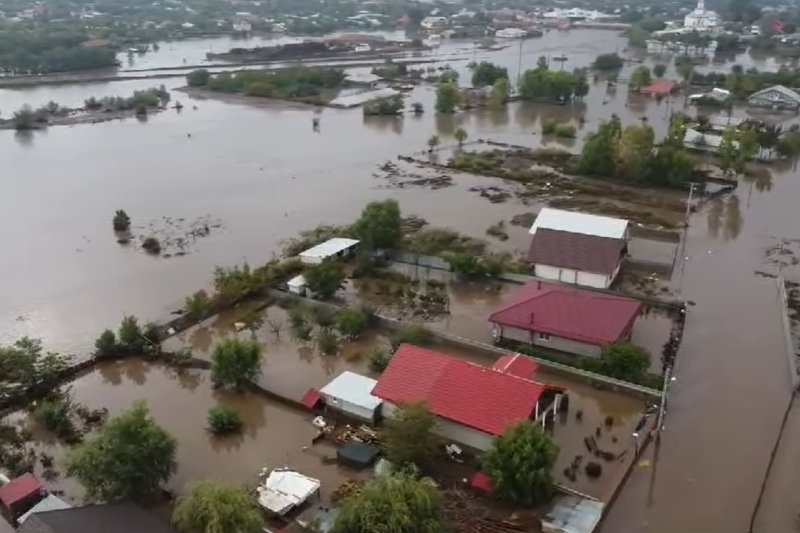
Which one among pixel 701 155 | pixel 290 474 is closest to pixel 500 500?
pixel 290 474

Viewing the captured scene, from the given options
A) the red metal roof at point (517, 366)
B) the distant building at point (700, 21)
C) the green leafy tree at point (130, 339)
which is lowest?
the green leafy tree at point (130, 339)

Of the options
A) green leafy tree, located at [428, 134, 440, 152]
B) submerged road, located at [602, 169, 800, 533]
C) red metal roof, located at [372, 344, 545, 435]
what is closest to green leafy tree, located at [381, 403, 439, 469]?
red metal roof, located at [372, 344, 545, 435]

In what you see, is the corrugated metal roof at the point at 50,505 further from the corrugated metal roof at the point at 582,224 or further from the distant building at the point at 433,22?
the distant building at the point at 433,22

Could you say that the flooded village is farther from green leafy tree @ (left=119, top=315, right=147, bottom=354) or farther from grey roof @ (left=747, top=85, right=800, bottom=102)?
grey roof @ (left=747, top=85, right=800, bottom=102)

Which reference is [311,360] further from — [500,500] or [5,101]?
[5,101]

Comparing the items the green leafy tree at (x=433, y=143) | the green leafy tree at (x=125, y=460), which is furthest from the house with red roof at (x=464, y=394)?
the green leafy tree at (x=433, y=143)

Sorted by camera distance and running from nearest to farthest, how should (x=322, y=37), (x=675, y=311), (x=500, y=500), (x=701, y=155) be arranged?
(x=500, y=500) → (x=675, y=311) → (x=701, y=155) → (x=322, y=37)
